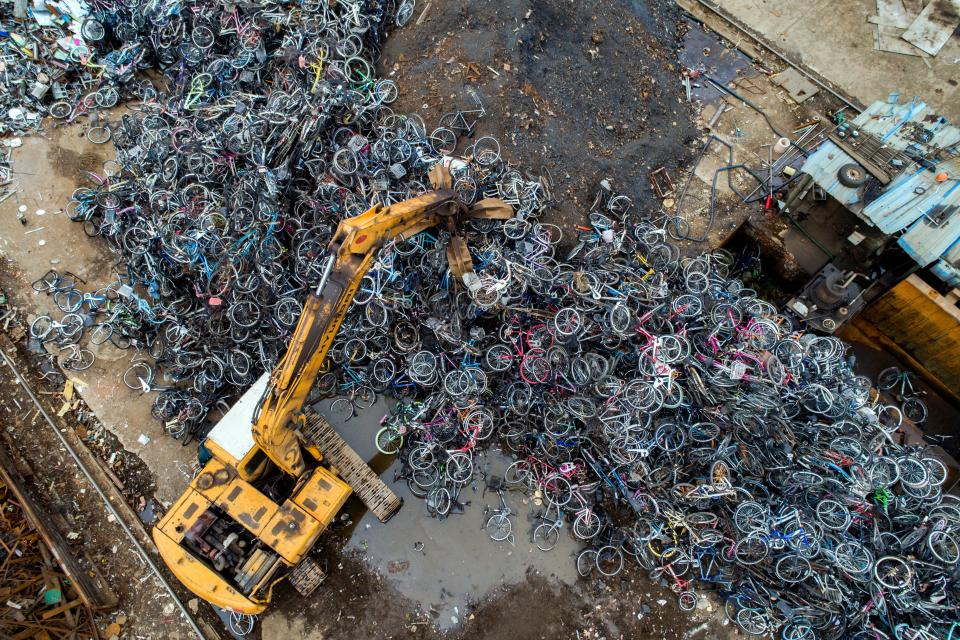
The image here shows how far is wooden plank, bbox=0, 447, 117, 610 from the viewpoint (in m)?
9.28

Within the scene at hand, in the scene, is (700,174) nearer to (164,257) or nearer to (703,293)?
(703,293)

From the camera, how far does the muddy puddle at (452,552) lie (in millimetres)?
9680

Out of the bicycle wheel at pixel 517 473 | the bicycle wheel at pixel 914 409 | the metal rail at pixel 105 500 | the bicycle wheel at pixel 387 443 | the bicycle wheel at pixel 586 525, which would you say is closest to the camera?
the metal rail at pixel 105 500

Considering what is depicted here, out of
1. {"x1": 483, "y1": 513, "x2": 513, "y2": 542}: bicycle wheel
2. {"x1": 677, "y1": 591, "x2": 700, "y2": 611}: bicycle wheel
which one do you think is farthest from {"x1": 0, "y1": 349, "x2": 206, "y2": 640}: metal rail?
{"x1": 677, "y1": 591, "x2": 700, "y2": 611}: bicycle wheel

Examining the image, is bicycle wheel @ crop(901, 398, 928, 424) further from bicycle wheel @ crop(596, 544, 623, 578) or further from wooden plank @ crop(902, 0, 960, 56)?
wooden plank @ crop(902, 0, 960, 56)

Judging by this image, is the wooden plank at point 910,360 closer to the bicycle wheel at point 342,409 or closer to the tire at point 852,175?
the tire at point 852,175

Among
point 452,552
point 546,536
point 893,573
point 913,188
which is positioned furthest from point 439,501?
point 913,188

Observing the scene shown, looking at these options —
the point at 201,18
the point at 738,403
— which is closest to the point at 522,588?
the point at 738,403

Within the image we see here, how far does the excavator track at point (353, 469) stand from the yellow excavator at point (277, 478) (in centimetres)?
16

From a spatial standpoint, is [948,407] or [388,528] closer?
[388,528]

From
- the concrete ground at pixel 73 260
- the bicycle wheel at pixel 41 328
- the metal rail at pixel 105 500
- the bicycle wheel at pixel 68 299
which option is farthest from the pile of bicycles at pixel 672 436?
the bicycle wheel at pixel 41 328

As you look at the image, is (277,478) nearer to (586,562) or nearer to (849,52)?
(586,562)

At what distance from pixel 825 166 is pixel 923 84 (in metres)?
6.85

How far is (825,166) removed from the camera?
11.0 meters
